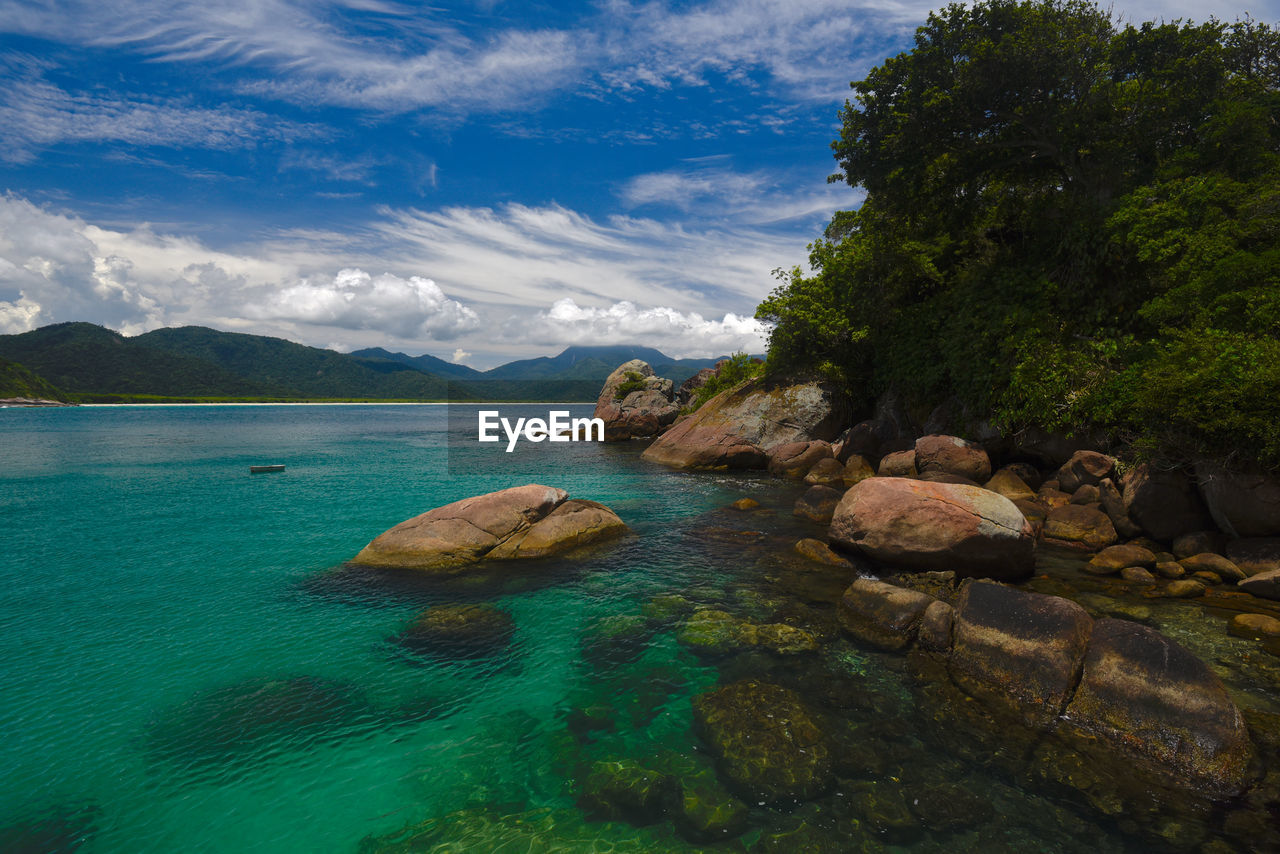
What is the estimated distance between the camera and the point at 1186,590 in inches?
434

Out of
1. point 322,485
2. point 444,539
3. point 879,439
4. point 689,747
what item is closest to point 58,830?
point 689,747

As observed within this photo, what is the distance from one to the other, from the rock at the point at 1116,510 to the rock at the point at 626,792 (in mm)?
15637

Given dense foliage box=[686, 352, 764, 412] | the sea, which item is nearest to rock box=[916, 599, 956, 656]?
the sea

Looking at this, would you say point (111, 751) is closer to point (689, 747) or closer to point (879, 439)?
point (689, 747)

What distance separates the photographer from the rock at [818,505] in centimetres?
1831

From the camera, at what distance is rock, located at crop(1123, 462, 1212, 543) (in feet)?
44.0

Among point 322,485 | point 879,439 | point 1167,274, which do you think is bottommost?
point 322,485

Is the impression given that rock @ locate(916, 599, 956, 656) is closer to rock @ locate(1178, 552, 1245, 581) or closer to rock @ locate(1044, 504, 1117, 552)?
rock @ locate(1178, 552, 1245, 581)

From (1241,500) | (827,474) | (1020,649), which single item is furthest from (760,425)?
(1020,649)

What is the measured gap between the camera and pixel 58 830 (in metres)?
5.83

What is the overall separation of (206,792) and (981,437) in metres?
26.4

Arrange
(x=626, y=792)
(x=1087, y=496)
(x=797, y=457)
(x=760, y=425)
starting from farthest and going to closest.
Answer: (x=760, y=425) < (x=797, y=457) < (x=1087, y=496) < (x=626, y=792)

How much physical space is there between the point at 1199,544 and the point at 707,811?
15.0m

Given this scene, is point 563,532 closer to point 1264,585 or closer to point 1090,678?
point 1090,678
